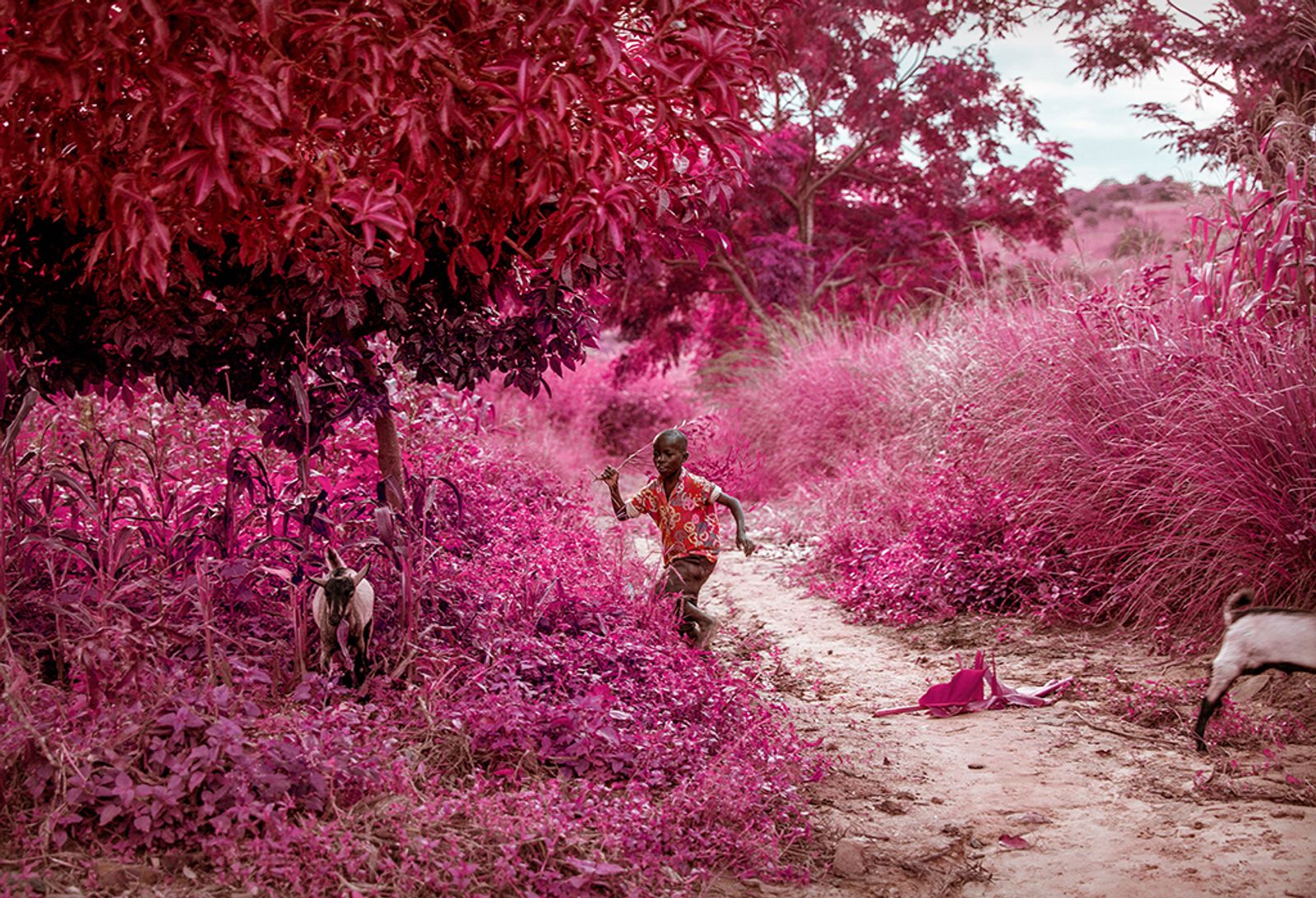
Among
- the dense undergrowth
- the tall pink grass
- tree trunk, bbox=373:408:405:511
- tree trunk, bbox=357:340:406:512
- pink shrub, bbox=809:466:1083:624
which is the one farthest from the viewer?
pink shrub, bbox=809:466:1083:624

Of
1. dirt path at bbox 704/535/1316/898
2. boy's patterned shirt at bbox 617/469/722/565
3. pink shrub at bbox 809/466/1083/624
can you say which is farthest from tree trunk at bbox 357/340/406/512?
pink shrub at bbox 809/466/1083/624

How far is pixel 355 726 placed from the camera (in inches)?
128

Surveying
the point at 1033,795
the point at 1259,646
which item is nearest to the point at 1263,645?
the point at 1259,646

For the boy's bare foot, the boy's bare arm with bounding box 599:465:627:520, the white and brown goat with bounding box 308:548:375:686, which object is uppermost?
the boy's bare arm with bounding box 599:465:627:520

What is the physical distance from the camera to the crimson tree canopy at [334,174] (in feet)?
9.17

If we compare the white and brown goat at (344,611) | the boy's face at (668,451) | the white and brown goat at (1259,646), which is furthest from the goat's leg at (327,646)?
the white and brown goat at (1259,646)

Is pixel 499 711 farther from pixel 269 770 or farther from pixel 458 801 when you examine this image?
pixel 269 770

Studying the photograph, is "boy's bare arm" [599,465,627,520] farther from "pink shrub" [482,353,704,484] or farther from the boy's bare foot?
"pink shrub" [482,353,704,484]

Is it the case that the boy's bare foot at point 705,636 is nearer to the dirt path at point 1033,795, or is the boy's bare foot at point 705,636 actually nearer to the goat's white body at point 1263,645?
the dirt path at point 1033,795

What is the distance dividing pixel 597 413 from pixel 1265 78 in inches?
347

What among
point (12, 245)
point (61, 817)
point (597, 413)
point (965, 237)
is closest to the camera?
point (61, 817)

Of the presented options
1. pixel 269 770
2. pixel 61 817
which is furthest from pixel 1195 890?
pixel 61 817

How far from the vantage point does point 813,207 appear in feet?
46.6

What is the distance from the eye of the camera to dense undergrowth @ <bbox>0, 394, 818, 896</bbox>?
267cm
